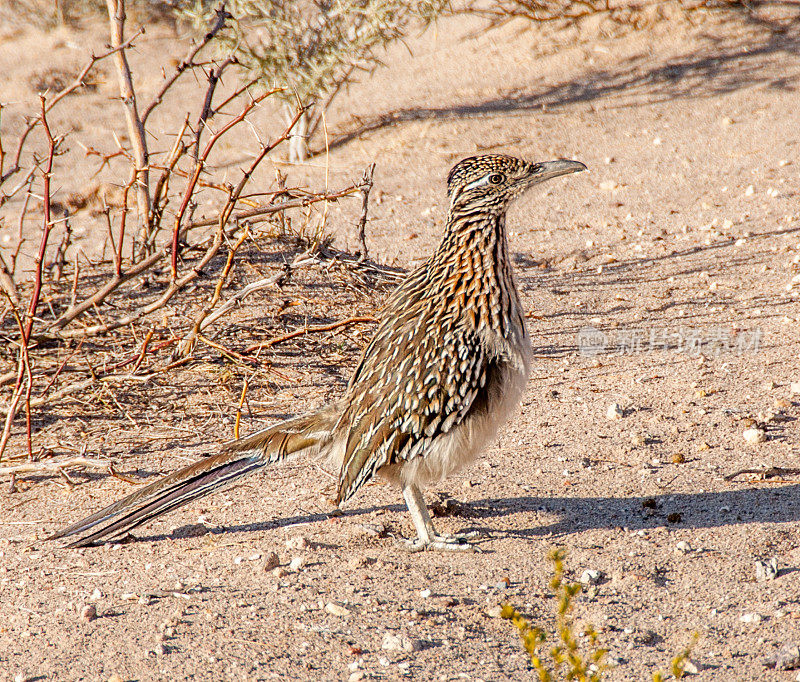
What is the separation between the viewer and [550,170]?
158 inches

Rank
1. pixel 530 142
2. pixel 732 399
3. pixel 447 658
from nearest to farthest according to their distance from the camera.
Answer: pixel 447 658 → pixel 732 399 → pixel 530 142

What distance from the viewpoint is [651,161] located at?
910cm

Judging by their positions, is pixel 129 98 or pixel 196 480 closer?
pixel 196 480

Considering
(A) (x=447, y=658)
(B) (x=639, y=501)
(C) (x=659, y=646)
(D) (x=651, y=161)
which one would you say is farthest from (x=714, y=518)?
(D) (x=651, y=161)

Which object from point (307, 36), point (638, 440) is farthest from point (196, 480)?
point (307, 36)

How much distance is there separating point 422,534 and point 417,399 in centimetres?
63

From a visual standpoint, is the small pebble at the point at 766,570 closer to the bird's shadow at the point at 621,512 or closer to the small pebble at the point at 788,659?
the bird's shadow at the point at 621,512

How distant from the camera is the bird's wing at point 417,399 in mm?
3725

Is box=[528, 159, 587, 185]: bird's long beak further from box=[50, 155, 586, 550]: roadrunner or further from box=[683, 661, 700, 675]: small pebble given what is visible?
box=[683, 661, 700, 675]: small pebble

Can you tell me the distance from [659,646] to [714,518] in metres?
0.96

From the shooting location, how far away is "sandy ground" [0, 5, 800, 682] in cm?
326

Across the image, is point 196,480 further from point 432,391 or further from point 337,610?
point 432,391

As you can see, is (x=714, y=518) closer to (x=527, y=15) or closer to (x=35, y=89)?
(x=527, y=15)

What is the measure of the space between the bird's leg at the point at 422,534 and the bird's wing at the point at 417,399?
23 centimetres
